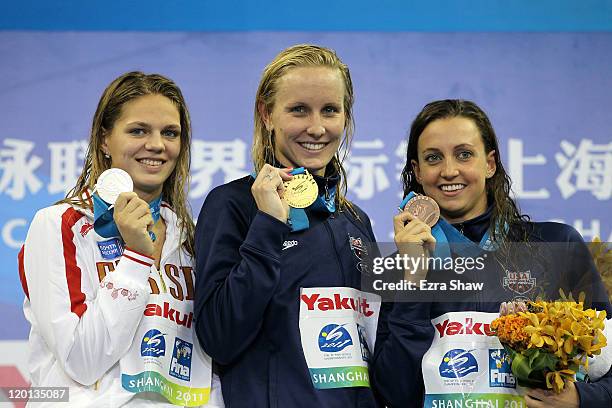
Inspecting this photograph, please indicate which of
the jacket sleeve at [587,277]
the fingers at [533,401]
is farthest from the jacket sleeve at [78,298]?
the jacket sleeve at [587,277]

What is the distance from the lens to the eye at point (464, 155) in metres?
2.80

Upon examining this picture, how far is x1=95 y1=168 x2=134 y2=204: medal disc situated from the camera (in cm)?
265

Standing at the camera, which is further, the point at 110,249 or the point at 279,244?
the point at 110,249

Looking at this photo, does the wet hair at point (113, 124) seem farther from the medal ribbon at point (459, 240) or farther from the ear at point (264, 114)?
the medal ribbon at point (459, 240)

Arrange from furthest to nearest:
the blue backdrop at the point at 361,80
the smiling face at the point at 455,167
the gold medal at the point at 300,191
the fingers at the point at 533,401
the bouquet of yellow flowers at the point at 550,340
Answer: the blue backdrop at the point at 361,80
the smiling face at the point at 455,167
the gold medal at the point at 300,191
the fingers at the point at 533,401
the bouquet of yellow flowers at the point at 550,340

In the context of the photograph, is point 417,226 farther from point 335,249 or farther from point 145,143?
point 145,143

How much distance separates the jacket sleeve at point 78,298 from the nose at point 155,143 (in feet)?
0.96

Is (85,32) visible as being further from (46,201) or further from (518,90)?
(518,90)

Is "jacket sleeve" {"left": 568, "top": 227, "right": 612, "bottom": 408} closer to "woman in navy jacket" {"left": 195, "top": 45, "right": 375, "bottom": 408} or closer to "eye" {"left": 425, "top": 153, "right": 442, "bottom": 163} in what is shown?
"eye" {"left": 425, "top": 153, "right": 442, "bottom": 163}

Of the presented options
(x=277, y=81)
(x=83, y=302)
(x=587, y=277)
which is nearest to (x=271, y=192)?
Result: (x=277, y=81)

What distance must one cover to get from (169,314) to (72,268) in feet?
0.92

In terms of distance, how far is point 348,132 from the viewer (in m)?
2.93

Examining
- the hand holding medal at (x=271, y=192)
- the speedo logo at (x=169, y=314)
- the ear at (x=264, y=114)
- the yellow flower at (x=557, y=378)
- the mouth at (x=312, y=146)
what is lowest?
the yellow flower at (x=557, y=378)

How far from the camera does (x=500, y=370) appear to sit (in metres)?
2.63
